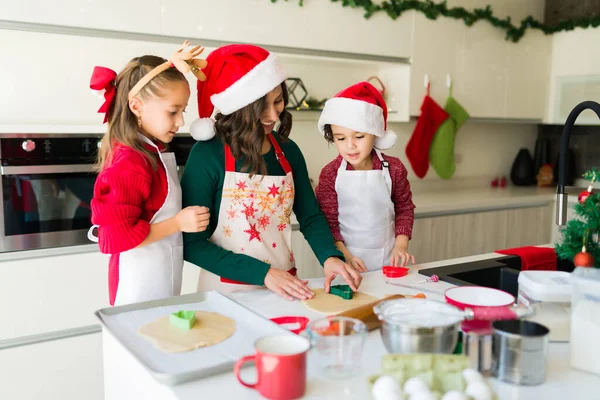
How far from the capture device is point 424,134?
3348 millimetres

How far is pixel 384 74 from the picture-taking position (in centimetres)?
329

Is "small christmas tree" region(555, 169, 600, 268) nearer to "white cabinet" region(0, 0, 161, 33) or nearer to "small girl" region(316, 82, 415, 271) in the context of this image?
"small girl" region(316, 82, 415, 271)

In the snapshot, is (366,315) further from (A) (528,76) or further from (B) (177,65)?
(A) (528,76)

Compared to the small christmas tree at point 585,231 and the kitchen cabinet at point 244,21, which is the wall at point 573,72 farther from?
the small christmas tree at point 585,231

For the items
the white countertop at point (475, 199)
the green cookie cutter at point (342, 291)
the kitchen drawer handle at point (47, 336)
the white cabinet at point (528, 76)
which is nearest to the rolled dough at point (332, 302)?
the green cookie cutter at point (342, 291)

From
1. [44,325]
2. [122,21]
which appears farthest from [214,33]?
[44,325]

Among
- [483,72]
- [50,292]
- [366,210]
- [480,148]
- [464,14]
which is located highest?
[464,14]

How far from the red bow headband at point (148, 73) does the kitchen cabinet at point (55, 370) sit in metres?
1.19

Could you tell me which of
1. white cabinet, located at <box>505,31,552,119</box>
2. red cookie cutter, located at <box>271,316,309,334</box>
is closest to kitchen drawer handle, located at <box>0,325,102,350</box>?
red cookie cutter, located at <box>271,316,309,334</box>

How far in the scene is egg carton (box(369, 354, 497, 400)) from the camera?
2.39 ft

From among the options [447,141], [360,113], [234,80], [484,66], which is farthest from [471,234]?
[234,80]

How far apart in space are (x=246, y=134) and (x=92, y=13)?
1.16 m

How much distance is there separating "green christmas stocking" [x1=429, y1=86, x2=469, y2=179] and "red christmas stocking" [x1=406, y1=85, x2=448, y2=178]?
4 cm

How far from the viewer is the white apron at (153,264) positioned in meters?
1.37
